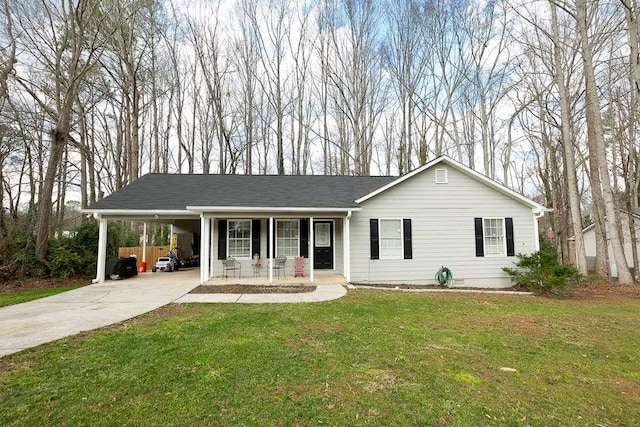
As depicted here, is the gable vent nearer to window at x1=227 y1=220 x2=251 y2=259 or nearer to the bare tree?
window at x1=227 y1=220 x2=251 y2=259

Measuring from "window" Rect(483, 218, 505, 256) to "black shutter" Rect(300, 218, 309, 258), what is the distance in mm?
6020

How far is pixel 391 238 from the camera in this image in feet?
35.6

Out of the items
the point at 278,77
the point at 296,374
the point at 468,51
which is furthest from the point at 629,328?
the point at 278,77

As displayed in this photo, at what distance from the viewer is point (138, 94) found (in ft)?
61.8

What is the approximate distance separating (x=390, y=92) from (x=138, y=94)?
50.8 feet

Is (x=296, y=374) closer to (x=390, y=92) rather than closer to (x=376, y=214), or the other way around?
(x=376, y=214)

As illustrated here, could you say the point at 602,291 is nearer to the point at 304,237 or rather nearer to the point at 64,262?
the point at 304,237

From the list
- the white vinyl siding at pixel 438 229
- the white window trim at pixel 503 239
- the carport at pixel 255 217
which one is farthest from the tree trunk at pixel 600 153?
the carport at pixel 255 217

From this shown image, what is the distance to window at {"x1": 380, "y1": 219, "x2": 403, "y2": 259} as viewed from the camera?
35.4 ft

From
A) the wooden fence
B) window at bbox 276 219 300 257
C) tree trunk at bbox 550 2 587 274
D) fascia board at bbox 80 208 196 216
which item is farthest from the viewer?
the wooden fence

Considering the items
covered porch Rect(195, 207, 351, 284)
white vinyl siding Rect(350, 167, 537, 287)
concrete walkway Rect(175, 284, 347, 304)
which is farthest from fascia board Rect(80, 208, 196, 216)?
white vinyl siding Rect(350, 167, 537, 287)

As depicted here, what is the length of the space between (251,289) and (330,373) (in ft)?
19.4

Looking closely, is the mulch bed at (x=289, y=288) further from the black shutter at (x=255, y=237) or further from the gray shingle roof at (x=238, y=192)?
the gray shingle roof at (x=238, y=192)

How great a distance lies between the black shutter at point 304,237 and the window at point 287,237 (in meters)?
0.14
